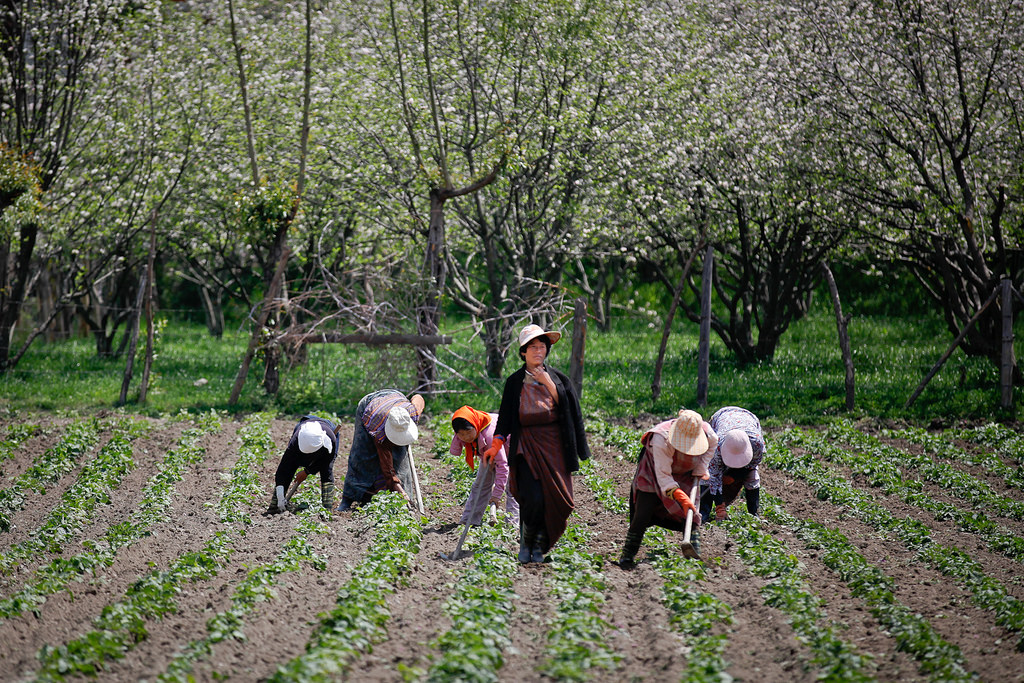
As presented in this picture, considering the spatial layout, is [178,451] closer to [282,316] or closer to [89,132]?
[282,316]

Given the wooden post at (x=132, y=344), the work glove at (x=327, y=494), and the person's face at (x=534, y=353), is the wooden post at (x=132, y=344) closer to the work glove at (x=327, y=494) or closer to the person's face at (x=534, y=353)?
the work glove at (x=327, y=494)

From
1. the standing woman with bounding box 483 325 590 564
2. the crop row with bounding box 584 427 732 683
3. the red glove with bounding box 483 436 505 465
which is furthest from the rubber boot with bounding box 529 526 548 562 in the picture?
the crop row with bounding box 584 427 732 683

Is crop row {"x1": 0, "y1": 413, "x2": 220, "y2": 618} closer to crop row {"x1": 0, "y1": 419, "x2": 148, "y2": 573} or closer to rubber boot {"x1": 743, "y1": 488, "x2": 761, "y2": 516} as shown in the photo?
crop row {"x1": 0, "y1": 419, "x2": 148, "y2": 573}

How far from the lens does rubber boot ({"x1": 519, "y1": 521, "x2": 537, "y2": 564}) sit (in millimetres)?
7469

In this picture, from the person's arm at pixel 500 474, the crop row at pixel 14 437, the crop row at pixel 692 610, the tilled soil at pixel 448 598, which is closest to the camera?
the crop row at pixel 692 610

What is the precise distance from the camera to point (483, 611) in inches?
239

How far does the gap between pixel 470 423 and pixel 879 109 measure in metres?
9.96

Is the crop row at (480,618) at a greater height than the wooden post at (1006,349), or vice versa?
the wooden post at (1006,349)

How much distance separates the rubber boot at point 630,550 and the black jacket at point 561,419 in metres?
0.69

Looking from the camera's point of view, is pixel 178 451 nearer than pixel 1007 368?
Yes

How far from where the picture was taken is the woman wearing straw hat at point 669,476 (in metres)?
7.20

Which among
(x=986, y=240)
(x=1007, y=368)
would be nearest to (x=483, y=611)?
(x=1007, y=368)

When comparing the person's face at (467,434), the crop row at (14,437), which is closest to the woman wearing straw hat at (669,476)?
the person's face at (467,434)

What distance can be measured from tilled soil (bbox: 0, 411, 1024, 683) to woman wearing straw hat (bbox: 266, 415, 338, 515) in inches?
11.7
